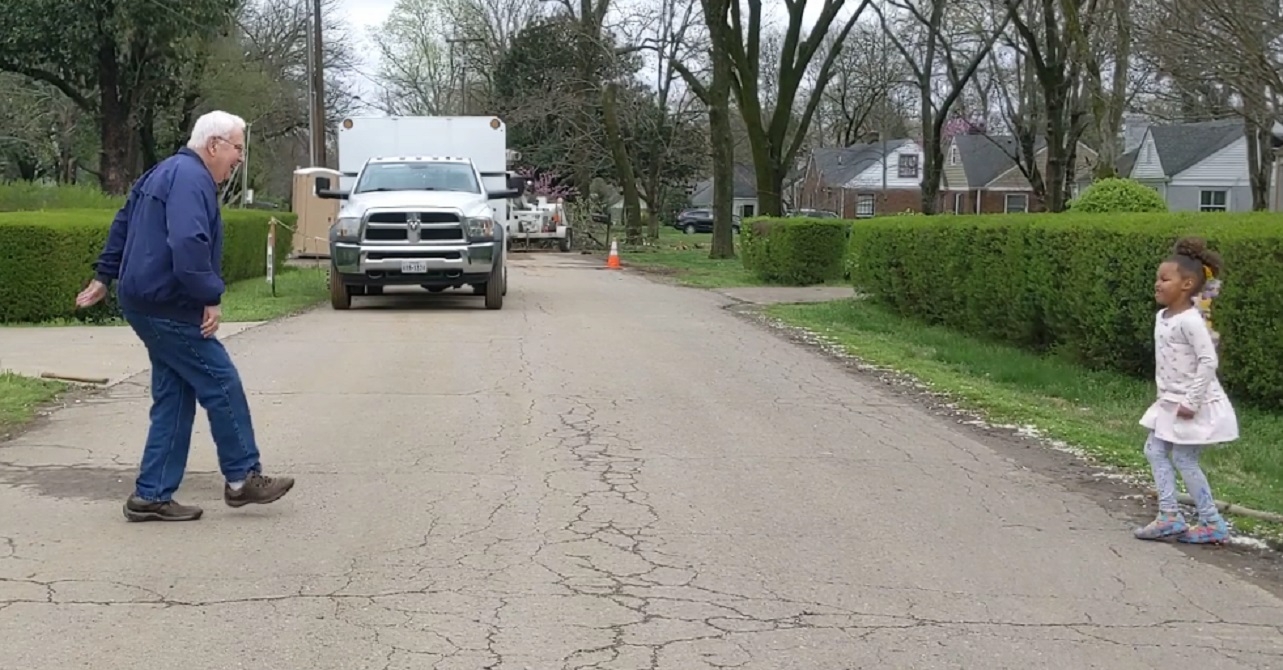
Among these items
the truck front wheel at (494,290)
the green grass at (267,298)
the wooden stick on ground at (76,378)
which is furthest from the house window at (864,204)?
the wooden stick on ground at (76,378)

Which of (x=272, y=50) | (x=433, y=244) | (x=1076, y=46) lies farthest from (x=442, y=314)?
(x=272, y=50)

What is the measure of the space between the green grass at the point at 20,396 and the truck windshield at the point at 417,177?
8.36 meters

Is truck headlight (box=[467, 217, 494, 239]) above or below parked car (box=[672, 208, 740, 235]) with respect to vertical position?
below

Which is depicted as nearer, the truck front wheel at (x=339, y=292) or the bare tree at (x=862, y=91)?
the truck front wheel at (x=339, y=292)

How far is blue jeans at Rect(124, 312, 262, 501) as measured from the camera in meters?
6.25

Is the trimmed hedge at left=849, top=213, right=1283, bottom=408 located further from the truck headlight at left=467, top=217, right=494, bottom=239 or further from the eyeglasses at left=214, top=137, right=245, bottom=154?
the eyeglasses at left=214, top=137, right=245, bottom=154

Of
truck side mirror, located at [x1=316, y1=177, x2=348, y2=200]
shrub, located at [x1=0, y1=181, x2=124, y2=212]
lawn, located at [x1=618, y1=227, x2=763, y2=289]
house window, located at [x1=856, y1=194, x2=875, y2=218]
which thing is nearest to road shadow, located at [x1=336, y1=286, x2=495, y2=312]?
truck side mirror, located at [x1=316, y1=177, x2=348, y2=200]

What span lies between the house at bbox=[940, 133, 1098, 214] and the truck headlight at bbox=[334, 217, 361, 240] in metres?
58.2

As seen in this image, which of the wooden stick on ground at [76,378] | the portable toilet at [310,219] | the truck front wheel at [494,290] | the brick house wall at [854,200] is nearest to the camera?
the wooden stick on ground at [76,378]

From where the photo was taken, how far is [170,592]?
5.33 metres

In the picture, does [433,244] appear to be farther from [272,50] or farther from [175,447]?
[272,50]

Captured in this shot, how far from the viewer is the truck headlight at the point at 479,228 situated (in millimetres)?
17719

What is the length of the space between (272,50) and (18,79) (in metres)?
14.4

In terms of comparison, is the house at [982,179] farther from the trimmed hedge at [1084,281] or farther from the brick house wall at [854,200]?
the trimmed hedge at [1084,281]
